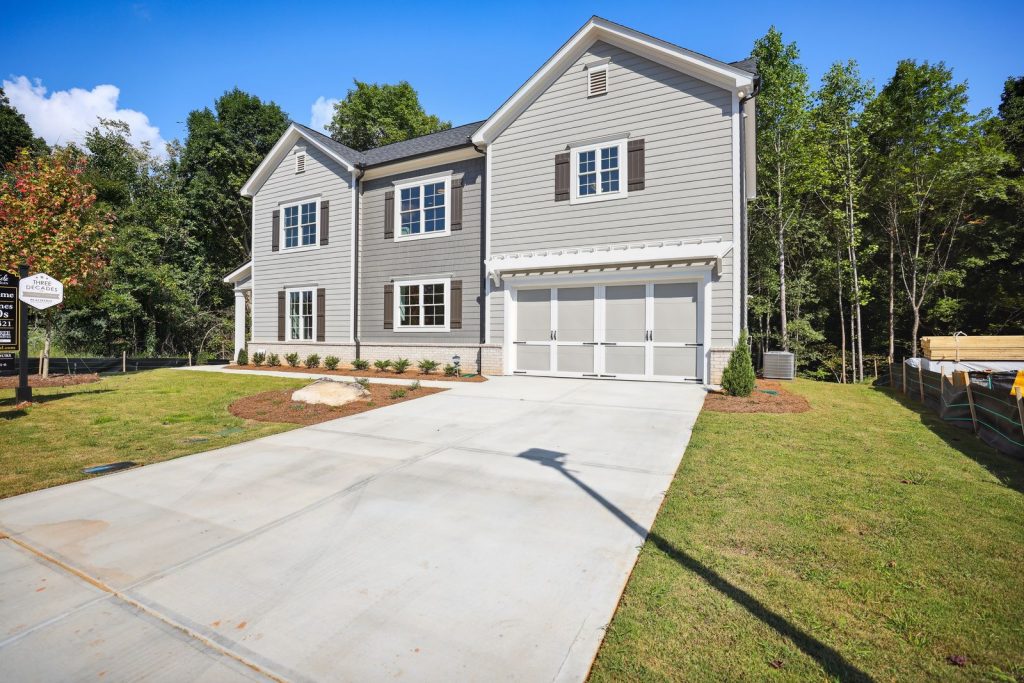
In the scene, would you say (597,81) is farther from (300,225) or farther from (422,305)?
(300,225)

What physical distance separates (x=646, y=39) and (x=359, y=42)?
783cm

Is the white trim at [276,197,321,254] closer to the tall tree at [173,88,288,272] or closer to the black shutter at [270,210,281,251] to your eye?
the black shutter at [270,210,281,251]

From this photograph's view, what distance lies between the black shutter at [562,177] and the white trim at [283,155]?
7.46 m

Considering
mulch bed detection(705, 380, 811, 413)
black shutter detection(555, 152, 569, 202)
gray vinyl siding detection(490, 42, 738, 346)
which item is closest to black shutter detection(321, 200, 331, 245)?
gray vinyl siding detection(490, 42, 738, 346)

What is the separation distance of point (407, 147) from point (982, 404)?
16.4m

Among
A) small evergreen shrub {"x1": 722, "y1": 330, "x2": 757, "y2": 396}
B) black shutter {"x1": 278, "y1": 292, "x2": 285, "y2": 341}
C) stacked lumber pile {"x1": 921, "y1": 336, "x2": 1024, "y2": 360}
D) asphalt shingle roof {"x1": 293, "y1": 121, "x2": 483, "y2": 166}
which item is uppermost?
asphalt shingle roof {"x1": 293, "y1": 121, "x2": 483, "y2": 166}

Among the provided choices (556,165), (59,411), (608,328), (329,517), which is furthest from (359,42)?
(329,517)

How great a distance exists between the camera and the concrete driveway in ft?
7.19

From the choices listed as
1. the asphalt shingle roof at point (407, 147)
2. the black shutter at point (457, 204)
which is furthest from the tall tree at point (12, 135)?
the black shutter at point (457, 204)

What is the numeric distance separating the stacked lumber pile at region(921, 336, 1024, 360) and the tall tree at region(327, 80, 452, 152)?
103 feet

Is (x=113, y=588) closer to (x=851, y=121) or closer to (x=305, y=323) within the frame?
(x=305, y=323)

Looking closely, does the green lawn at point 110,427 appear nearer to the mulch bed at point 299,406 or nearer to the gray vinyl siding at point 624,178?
the mulch bed at point 299,406

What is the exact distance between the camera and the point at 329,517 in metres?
3.78

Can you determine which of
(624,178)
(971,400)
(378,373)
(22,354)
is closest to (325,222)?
(378,373)
